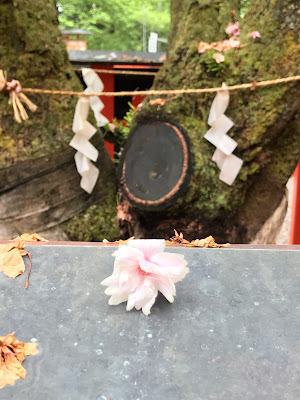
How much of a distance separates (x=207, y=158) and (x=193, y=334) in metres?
1.17

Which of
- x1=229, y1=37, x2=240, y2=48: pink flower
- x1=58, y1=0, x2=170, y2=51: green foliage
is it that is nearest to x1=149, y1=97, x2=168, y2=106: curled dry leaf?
x1=229, y1=37, x2=240, y2=48: pink flower

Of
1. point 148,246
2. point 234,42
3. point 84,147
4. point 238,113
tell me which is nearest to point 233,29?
point 234,42

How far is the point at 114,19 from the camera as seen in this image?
8648 mm

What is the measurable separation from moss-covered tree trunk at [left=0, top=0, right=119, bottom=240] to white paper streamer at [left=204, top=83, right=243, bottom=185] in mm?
634

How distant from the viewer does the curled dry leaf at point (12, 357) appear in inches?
21.4

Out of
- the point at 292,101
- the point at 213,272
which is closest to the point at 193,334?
the point at 213,272

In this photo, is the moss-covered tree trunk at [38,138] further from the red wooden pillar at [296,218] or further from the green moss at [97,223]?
the red wooden pillar at [296,218]

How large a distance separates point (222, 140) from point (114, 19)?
7931mm

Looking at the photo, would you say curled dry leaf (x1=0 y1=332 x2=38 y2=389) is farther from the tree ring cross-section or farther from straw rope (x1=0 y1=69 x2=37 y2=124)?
straw rope (x1=0 y1=69 x2=37 y2=124)

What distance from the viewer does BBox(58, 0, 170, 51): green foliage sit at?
27.1ft

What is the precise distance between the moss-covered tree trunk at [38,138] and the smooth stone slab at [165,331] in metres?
0.92

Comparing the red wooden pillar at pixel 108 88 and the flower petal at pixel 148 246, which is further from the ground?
the flower petal at pixel 148 246

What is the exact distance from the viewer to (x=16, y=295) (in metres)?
0.70

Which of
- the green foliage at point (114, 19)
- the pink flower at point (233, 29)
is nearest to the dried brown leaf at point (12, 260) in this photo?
the pink flower at point (233, 29)
